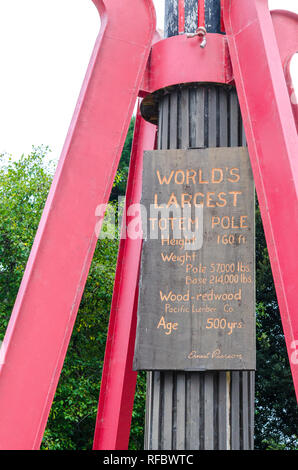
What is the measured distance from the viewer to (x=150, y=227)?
666cm

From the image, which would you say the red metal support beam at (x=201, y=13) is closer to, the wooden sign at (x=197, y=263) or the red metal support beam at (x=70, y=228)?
the red metal support beam at (x=70, y=228)

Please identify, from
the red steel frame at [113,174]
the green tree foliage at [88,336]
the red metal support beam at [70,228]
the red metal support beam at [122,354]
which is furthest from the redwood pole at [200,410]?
the green tree foliage at [88,336]

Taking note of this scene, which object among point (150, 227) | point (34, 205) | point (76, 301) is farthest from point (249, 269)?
point (34, 205)

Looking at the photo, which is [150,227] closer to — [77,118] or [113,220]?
Answer: [77,118]

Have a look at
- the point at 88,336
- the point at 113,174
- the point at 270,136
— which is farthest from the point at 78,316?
the point at 270,136

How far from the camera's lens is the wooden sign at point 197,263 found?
6.23m

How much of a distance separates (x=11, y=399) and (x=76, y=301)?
43.2 inches

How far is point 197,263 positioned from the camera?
646cm

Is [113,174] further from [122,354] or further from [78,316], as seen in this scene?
[78,316]

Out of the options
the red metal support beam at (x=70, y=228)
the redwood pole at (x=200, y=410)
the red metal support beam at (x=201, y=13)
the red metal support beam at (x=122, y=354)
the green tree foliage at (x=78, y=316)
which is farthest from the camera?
the green tree foliage at (x=78, y=316)

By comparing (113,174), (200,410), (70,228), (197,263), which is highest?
(113,174)

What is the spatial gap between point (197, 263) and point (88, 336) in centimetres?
841

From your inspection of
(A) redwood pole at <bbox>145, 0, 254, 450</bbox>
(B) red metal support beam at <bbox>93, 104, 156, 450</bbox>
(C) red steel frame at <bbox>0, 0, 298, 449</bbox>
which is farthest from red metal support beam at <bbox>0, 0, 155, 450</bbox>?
(B) red metal support beam at <bbox>93, 104, 156, 450</bbox>

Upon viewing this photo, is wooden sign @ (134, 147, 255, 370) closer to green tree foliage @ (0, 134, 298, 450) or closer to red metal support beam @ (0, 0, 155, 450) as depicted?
red metal support beam @ (0, 0, 155, 450)
